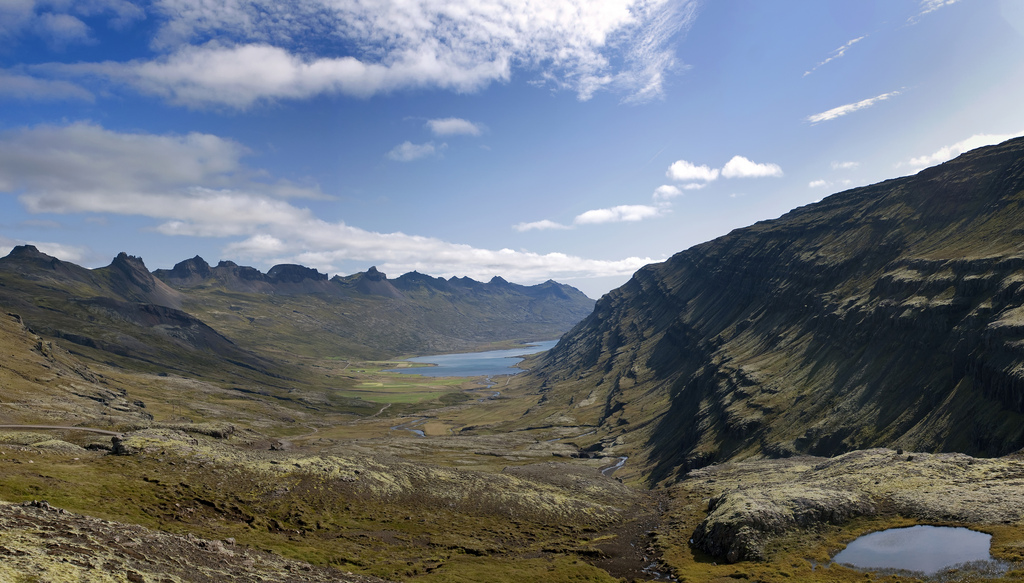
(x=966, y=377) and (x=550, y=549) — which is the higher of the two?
(x=966, y=377)

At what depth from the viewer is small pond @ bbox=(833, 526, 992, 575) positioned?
169 feet

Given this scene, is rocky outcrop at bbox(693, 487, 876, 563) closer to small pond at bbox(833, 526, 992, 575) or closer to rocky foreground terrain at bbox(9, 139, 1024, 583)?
rocky foreground terrain at bbox(9, 139, 1024, 583)

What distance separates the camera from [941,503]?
6303 cm

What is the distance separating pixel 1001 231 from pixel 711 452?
94.8 metres

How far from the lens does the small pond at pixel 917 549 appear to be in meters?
51.5

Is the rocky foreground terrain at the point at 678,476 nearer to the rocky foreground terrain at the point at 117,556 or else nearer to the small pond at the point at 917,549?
the rocky foreground terrain at the point at 117,556

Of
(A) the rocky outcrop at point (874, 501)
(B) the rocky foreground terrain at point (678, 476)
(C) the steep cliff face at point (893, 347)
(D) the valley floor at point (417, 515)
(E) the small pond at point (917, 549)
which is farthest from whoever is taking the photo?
(C) the steep cliff face at point (893, 347)

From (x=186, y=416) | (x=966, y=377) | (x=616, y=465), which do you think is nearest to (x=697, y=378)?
(x=616, y=465)

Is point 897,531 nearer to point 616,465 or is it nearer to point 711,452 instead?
point 711,452

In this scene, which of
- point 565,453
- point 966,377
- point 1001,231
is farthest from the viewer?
point 565,453

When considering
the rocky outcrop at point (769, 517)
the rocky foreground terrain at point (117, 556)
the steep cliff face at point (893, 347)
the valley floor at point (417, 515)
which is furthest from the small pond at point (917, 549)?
the rocky foreground terrain at point (117, 556)

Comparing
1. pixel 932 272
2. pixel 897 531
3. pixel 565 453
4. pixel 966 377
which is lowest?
pixel 565 453

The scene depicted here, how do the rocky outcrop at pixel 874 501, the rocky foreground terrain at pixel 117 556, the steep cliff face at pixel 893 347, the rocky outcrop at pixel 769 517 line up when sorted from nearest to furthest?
the rocky foreground terrain at pixel 117 556
the rocky outcrop at pixel 874 501
the rocky outcrop at pixel 769 517
the steep cliff face at pixel 893 347

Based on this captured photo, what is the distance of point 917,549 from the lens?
184 ft
